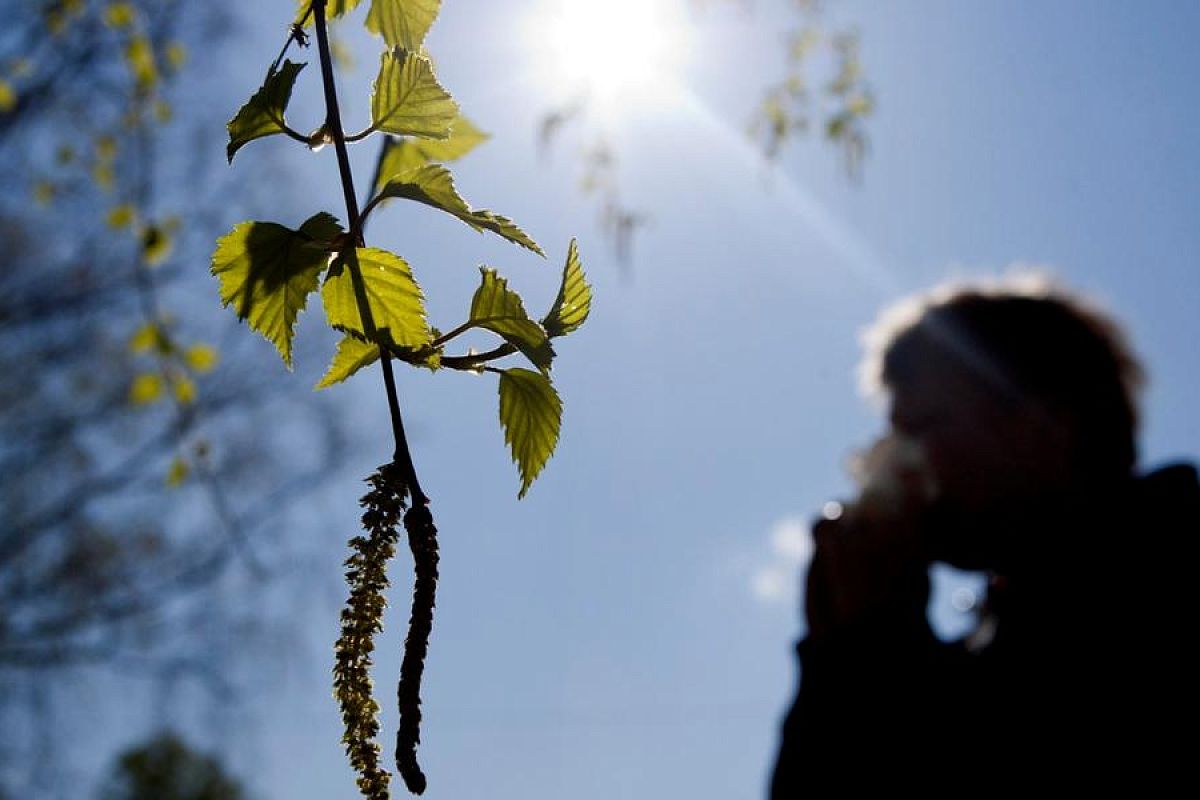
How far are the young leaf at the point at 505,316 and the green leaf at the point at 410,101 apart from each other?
0.08 m

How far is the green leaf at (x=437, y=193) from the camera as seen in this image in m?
0.43

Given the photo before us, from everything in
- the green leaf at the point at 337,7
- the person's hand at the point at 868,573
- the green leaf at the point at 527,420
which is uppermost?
the green leaf at the point at 337,7

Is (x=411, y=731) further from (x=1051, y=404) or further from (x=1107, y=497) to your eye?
(x=1051, y=404)

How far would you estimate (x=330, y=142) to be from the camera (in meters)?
0.43

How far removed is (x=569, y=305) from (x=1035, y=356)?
0.72m

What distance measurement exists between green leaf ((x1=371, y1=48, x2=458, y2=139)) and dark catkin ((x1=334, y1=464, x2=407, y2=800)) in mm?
169

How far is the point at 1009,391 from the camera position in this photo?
969 mm

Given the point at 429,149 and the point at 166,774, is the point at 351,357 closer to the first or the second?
the point at 429,149

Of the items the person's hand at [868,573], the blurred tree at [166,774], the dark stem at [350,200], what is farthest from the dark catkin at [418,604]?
the blurred tree at [166,774]

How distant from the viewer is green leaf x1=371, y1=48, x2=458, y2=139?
46cm

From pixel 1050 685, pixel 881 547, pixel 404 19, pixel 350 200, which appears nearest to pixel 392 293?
pixel 350 200

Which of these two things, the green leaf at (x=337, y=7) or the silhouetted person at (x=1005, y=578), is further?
the silhouetted person at (x=1005, y=578)

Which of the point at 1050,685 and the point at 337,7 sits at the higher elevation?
the point at 337,7

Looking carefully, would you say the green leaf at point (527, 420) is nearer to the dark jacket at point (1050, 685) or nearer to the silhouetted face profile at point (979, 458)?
the dark jacket at point (1050, 685)
